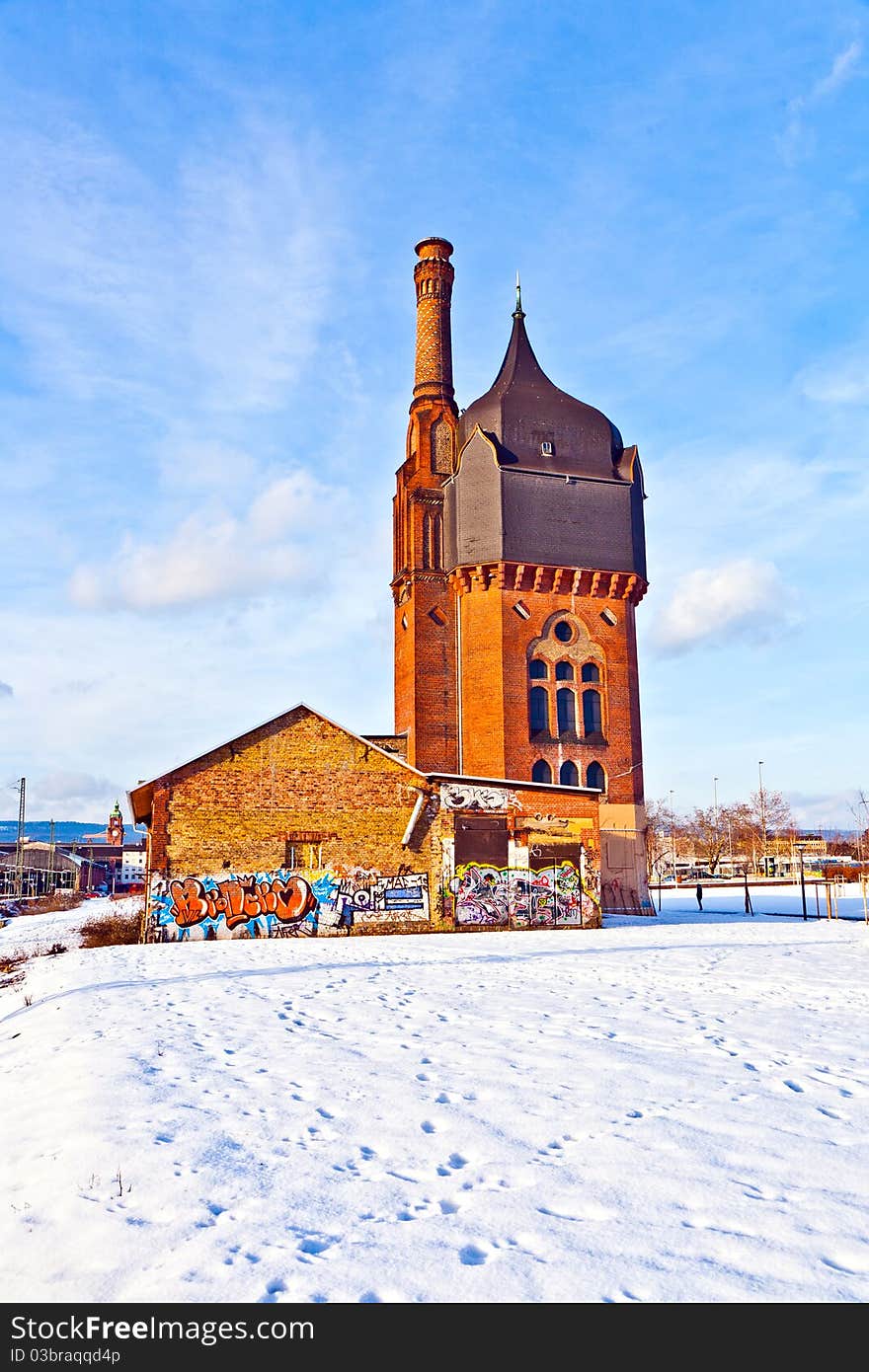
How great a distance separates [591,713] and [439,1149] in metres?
32.8

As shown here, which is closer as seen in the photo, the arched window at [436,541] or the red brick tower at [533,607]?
the red brick tower at [533,607]

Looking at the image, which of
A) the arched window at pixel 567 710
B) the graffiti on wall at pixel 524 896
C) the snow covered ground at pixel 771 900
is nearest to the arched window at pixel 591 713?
the arched window at pixel 567 710

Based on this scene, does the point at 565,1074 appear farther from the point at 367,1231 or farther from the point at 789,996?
the point at 789,996

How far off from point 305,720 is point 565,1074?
745 inches

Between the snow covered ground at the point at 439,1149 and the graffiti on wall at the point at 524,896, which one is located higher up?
the graffiti on wall at the point at 524,896

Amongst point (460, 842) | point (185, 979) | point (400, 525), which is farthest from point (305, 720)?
point (400, 525)

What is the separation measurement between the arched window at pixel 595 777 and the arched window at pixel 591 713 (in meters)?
1.41

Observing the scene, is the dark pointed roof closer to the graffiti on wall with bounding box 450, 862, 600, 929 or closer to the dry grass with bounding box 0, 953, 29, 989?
the graffiti on wall with bounding box 450, 862, 600, 929

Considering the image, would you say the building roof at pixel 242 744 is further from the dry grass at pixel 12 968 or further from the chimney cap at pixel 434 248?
the chimney cap at pixel 434 248

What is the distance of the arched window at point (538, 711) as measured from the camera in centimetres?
3672

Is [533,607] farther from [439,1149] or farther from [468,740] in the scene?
[439,1149]

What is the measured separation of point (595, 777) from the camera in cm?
3697

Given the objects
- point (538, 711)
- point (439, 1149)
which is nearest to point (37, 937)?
point (538, 711)

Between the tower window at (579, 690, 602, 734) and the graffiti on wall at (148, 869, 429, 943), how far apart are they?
13.7 metres
